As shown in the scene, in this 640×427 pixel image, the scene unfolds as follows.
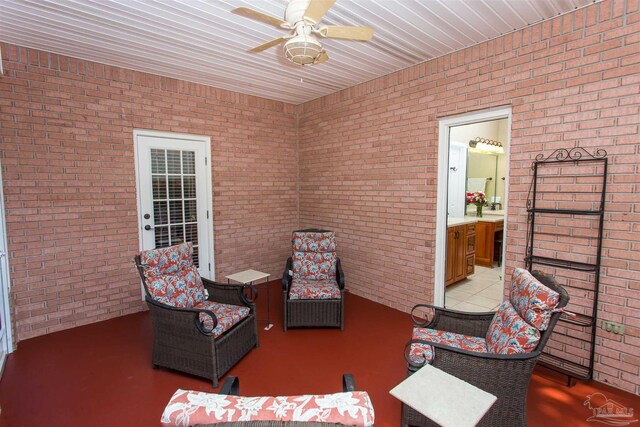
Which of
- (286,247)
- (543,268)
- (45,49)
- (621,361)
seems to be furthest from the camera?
(286,247)

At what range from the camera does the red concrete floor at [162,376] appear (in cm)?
221

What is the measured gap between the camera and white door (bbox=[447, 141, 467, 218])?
18.4ft

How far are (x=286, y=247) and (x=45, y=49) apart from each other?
12.7 ft

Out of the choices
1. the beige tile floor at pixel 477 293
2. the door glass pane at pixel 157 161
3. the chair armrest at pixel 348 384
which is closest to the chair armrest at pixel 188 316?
the chair armrest at pixel 348 384

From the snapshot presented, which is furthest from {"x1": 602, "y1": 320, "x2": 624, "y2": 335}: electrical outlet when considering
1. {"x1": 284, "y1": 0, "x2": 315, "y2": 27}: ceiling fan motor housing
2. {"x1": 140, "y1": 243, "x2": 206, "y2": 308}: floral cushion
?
{"x1": 140, "y1": 243, "x2": 206, "y2": 308}: floral cushion

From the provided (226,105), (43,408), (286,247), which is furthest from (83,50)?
(286,247)

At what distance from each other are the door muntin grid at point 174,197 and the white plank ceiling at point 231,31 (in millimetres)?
1070

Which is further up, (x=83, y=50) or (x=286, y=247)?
(x=83, y=50)

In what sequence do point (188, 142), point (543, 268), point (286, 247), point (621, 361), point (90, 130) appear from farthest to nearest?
point (286, 247) < point (188, 142) < point (90, 130) < point (543, 268) < point (621, 361)

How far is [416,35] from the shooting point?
2.93 m

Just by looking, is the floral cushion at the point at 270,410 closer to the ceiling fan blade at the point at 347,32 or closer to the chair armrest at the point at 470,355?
the chair armrest at the point at 470,355

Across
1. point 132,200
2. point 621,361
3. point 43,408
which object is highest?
point 132,200

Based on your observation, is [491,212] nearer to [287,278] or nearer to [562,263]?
[562,263]

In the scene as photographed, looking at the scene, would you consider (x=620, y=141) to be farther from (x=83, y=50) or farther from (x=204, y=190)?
(x=83, y=50)
